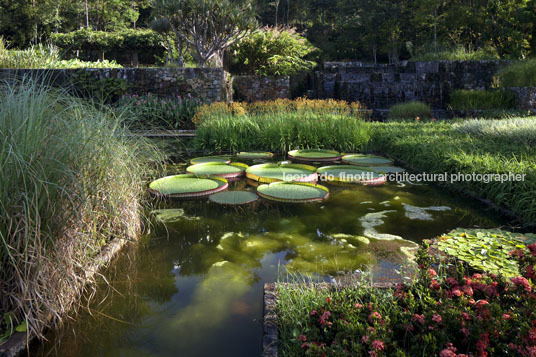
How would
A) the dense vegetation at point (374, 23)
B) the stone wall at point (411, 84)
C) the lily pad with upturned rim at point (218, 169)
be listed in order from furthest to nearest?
the dense vegetation at point (374, 23), the stone wall at point (411, 84), the lily pad with upturned rim at point (218, 169)

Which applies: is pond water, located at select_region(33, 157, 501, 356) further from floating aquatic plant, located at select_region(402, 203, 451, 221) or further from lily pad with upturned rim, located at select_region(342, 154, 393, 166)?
lily pad with upturned rim, located at select_region(342, 154, 393, 166)

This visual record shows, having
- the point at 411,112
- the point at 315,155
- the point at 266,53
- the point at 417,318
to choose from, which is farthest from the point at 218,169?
the point at 266,53

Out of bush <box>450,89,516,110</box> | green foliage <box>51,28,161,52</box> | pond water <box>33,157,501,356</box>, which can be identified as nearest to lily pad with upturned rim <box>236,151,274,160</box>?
pond water <box>33,157,501,356</box>

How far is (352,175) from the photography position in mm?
4691

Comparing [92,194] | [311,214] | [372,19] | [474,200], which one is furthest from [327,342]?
[372,19]

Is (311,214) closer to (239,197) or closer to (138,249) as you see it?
(239,197)

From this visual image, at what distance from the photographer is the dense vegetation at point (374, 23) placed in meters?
17.2

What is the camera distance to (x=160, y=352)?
5.61ft

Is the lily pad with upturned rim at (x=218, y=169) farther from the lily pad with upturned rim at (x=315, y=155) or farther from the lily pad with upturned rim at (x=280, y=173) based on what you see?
the lily pad with upturned rim at (x=315, y=155)

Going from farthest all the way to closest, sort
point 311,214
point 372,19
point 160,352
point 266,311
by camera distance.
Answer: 1. point 372,19
2. point 311,214
3. point 266,311
4. point 160,352

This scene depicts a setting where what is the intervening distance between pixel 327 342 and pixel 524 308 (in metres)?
0.82

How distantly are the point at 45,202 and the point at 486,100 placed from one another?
10679mm

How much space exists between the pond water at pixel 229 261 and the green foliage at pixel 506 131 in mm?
2079

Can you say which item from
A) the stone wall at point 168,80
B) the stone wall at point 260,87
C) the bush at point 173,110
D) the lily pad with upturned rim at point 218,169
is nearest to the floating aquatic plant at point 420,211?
the lily pad with upturned rim at point 218,169
